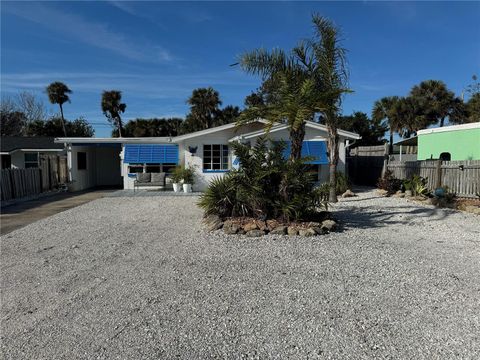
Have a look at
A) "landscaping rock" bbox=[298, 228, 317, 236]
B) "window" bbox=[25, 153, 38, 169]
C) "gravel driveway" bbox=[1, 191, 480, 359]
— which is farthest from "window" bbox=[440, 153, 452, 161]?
"window" bbox=[25, 153, 38, 169]

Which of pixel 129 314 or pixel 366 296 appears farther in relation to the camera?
pixel 366 296

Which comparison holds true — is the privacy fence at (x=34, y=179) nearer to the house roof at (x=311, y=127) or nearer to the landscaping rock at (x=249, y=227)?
the house roof at (x=311, y=127)

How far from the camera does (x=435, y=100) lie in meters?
31.2

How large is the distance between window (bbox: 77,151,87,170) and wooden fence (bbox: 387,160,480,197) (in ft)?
56.9

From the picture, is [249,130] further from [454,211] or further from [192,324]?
[192,324]

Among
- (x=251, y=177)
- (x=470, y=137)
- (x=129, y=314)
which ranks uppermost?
(x=470, y=137)

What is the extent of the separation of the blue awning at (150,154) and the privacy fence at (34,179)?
4426 millimetres

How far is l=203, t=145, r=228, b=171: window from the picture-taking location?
17.3 meters

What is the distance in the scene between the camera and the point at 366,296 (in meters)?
4.20

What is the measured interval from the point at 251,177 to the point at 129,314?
4850mm

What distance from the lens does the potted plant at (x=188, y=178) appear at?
16.7 metres

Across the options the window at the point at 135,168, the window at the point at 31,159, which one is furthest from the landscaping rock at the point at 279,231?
the window at the point at 31,159

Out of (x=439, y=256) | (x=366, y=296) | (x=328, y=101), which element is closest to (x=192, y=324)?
(x=366, y=296)

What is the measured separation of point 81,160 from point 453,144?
64.7 ft
